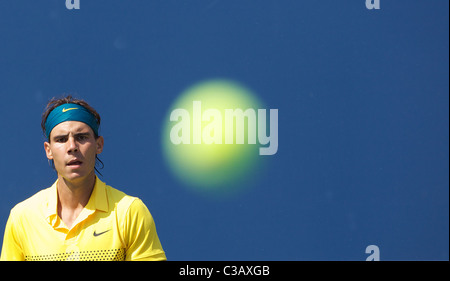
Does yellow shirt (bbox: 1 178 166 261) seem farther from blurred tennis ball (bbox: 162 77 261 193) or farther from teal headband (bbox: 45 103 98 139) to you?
blurred tennis ball (bbox: 162 77 261 193)

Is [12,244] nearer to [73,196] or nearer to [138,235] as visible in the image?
[73,196]

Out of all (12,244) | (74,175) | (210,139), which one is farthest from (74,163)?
(210,139)

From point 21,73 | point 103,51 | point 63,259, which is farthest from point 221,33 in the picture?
point 63,259

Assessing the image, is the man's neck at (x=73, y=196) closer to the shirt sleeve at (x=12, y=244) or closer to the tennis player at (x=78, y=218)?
the tennis player at (x=78, y=218)

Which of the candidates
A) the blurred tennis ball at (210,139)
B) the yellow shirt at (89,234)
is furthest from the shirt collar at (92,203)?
the blurred tennis ball at (210,139)

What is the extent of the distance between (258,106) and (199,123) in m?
0.35

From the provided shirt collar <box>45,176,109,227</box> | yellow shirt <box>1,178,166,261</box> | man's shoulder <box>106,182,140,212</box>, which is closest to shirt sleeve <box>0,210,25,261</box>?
yellow shirt <box>1,178,166,261</box>

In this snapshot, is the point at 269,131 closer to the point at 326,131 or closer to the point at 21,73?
the point at 326,131

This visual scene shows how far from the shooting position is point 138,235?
2.27 m

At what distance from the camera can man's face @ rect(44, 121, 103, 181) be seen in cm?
228

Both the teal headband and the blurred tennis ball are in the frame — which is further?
the blurred tennis ball

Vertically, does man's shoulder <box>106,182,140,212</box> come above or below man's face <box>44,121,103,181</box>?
below

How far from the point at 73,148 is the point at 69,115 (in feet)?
0.42

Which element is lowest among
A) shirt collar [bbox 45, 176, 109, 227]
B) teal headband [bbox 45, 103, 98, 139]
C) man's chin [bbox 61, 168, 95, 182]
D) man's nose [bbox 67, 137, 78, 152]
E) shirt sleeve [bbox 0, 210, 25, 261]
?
shirt sleeve [bbox 0, 210, 25, 261]
